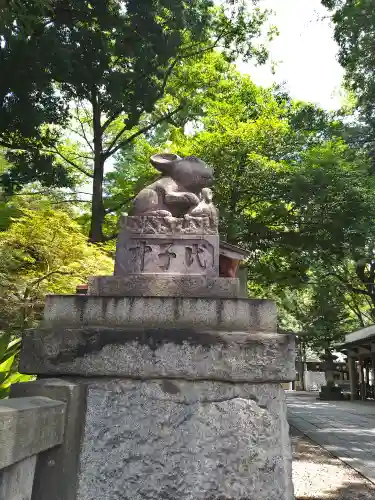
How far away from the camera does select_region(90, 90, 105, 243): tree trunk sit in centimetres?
1280

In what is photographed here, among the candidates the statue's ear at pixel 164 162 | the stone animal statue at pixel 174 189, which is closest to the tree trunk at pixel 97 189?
the statue's ear at pixel 164 162

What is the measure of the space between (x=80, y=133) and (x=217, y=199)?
782 centimetres

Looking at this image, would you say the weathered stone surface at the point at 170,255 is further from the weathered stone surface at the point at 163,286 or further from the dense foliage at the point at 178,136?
the dense foliage at the point at 178,136

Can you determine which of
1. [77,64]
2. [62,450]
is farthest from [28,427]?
[77,64]

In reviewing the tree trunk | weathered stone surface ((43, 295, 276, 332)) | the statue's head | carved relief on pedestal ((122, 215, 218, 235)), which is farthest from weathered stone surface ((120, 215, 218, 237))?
the tree trunk

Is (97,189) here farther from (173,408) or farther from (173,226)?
(173,408)

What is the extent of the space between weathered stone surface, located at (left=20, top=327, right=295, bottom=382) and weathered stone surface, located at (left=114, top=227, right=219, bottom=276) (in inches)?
30.7

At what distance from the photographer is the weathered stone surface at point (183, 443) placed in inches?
83.8

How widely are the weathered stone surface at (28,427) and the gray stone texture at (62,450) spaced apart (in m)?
0.05

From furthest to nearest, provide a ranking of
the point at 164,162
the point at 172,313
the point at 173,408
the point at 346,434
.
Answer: the point at 346,434 < the point at 164,162 < the point at 172,313 < the point at 173,408

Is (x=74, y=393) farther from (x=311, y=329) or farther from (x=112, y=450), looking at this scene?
(x=311, y=329)

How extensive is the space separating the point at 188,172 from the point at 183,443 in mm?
1924

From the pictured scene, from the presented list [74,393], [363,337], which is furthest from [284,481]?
[363,337]

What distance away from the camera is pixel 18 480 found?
1.78 metres
